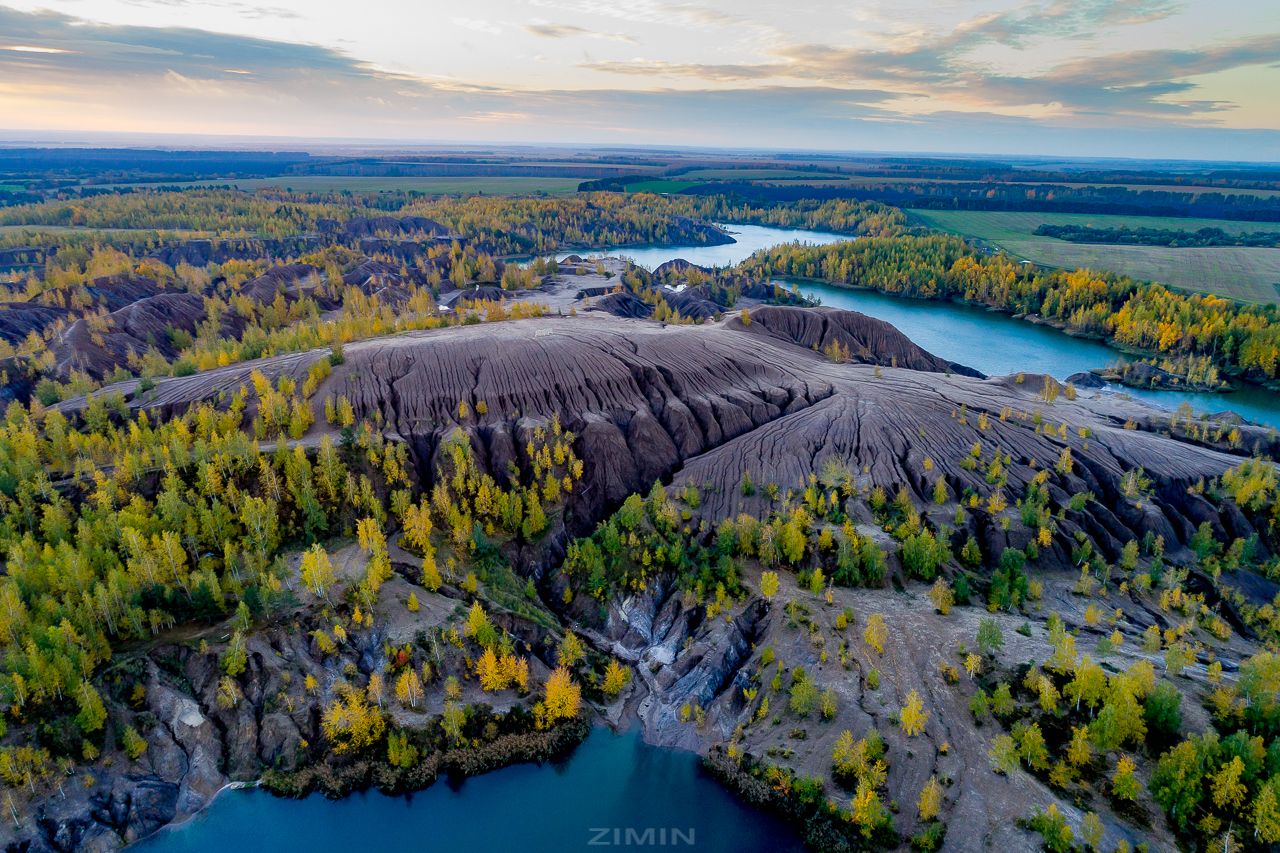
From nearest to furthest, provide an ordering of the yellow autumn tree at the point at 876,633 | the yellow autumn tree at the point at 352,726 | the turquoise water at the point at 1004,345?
the yellow autumn tree at the point at 352,726, the yellow autumn tree at the point at 876,633, the turquoise water at the point at 1004,345

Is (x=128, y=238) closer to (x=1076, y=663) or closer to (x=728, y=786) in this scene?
(x=728, y=786)

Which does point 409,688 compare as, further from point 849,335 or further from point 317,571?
point 849,335

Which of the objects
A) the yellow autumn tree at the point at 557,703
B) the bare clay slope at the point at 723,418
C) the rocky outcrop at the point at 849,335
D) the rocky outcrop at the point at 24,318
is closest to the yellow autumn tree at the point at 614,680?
the yellow autumn tree at the point at 557,703

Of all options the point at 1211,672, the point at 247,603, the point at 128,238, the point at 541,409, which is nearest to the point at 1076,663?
the point at 1211,672

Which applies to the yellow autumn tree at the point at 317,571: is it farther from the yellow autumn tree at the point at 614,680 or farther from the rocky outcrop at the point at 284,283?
the rocky outcrop at the point at 284,283

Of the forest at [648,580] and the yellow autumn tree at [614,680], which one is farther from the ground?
the forest at [648,580]
